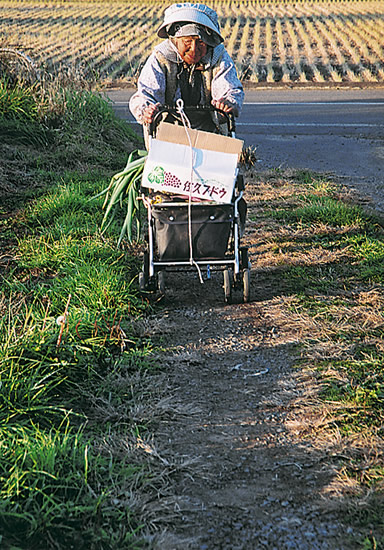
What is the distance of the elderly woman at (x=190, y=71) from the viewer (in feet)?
14.7

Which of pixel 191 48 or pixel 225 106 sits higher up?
pixel 191 48

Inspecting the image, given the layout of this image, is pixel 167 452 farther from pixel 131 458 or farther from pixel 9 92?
pixel 9 92

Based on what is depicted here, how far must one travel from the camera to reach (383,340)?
4.01m

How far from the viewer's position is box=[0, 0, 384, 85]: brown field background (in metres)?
19.3

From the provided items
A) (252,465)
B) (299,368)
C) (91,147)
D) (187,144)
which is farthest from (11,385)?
(91,147)

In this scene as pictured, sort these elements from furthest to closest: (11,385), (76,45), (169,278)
A: (76,45) → (169,278) → (11,385)

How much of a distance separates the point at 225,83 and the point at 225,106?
0.28 meters

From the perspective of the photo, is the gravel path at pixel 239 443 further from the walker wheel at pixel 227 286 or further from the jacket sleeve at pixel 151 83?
the jacket sleeve at pixel 151 83

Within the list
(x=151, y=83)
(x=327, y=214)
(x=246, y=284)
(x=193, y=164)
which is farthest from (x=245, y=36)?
(x=193, y=164)

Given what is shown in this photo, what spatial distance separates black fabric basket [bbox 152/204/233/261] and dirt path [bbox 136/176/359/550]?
0.44m

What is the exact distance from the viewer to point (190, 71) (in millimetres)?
4766

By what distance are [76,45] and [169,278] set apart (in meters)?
20.7

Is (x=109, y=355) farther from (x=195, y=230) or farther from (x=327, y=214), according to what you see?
(x=327, y=214)

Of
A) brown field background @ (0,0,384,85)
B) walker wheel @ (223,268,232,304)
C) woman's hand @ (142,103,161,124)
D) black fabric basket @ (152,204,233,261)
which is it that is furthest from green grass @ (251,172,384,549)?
brown field background @ (0,0,384,85)
